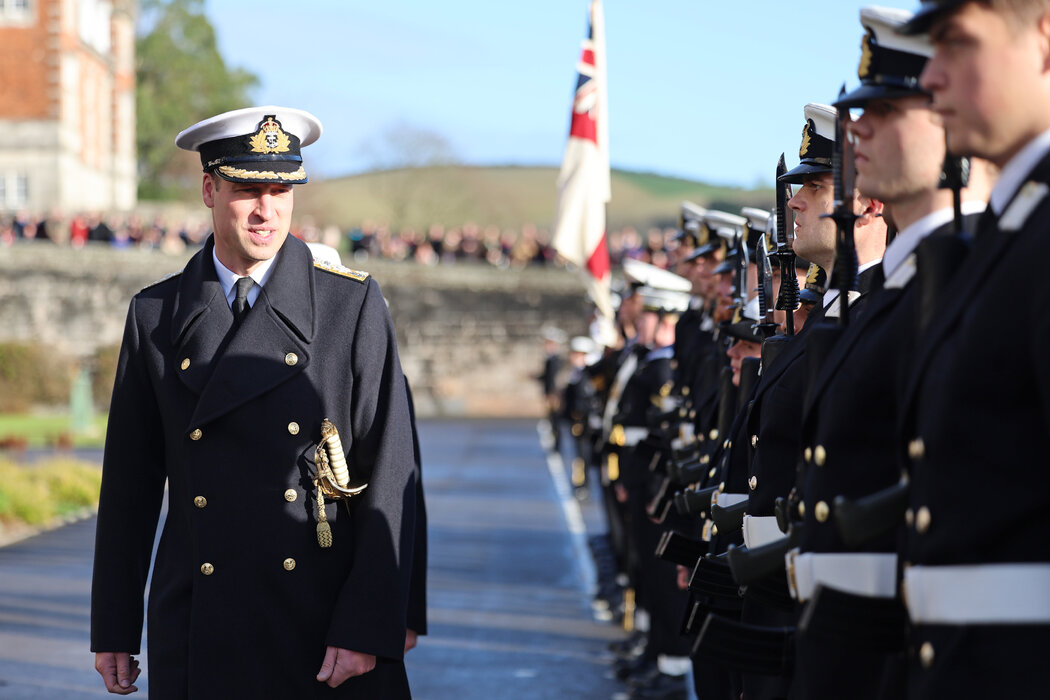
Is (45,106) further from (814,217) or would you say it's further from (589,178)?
(814,217)

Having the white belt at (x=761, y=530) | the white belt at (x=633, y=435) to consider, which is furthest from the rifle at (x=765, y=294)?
the white belt at (x=633, y=435)

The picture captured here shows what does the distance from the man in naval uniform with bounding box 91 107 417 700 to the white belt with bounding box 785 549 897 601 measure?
1.30 m

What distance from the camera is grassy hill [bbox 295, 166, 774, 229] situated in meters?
74.0

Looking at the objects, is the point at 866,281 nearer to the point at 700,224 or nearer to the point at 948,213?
the point at 948,213

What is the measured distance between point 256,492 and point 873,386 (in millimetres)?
1778

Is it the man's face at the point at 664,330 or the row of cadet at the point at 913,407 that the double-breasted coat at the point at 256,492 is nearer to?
the row of cadet at the point at 913,407

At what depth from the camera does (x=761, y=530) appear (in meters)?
4.18

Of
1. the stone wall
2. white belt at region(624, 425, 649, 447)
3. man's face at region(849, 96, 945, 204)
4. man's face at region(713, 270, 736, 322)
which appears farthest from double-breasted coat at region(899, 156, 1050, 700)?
the stone wall

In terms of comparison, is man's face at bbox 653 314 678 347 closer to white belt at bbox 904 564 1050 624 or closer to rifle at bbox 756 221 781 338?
rifle at bbox 756 221 781 338

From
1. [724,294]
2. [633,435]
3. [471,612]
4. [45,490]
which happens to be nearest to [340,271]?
[724,294]

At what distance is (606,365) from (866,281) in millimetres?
9820

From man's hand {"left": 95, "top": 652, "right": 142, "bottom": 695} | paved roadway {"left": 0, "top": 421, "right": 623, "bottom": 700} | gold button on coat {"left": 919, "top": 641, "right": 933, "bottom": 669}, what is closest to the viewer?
gold button on coat {"left": 919, "top": 641, "right": 933, "bottom": 669}

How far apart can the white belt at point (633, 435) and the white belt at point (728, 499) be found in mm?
5102

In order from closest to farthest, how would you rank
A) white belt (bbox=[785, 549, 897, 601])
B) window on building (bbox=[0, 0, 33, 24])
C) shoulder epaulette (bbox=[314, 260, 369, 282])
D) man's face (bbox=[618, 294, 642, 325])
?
white belt (bbox=[785, 549, 897, 601])
shoulder epaulette (bbox=[314, 260, 369, 282])
man's face (bbox=[618, 294, 642, 325])
window on building (bbox=[0, 0, 33, 24])
